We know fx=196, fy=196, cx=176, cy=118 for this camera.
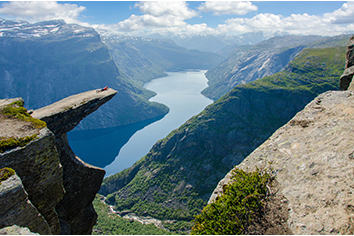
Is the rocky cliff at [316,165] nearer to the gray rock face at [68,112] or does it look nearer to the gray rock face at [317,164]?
the gray rock face at [317,164]

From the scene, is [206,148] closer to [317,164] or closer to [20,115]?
[20,115]

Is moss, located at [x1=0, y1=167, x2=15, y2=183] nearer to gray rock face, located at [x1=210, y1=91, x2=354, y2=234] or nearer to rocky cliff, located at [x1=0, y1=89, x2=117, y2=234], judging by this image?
rocky cliff, located at [x1=0, y1=89, x2=117, y2=234]

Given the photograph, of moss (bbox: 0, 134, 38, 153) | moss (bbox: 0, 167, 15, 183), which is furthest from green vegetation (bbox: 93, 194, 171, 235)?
moss (bbox: 0, 167, 15, 183)

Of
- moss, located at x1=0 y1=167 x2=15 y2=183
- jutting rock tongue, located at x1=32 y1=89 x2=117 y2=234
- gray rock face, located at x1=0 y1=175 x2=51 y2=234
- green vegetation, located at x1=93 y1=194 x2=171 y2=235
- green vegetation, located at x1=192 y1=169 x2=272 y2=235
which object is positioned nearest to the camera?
green vegetation, located at x1=192 y1=169 x2=272 y2=235

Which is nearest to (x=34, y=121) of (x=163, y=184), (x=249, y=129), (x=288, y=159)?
(x=288, y=159)

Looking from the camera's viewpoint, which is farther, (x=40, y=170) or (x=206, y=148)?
(x=206, y=148)

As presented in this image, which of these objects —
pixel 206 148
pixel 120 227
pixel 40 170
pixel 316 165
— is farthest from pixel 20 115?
pixel 206 148

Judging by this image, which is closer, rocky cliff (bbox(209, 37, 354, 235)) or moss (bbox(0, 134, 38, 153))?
rocky cliff (bbox(209, 37, 354, 235))
